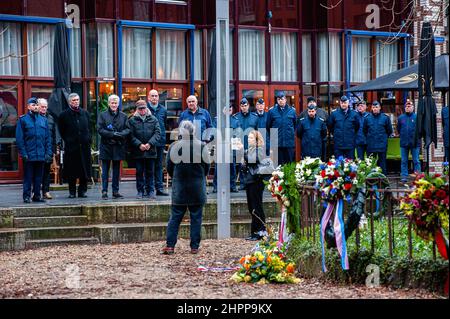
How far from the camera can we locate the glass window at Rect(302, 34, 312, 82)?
94.9ft

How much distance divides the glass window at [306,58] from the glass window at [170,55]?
376 centimetres

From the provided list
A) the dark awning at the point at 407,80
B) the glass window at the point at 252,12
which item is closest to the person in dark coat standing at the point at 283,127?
the dark awning at the point at 407,80

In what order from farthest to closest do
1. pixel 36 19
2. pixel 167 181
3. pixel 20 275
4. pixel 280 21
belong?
pixel 280 21 < pixel 36 19 < pixel 167 181 < pixel 20 275

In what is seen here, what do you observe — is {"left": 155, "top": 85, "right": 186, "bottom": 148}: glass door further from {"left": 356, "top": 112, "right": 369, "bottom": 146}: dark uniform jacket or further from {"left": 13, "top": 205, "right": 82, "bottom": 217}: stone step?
{"left": 13, "top": 205, "right": 82, "bottom": 217}: stone step

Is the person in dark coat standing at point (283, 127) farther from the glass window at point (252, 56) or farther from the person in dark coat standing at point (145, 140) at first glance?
the glass window at point (252, 56)

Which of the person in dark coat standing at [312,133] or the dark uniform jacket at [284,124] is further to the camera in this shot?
the person in dark coat standing at [312,133]

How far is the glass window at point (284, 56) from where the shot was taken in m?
28.4

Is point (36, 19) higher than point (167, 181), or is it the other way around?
point (36, 19)

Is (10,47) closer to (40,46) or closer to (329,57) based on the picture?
(40,46)

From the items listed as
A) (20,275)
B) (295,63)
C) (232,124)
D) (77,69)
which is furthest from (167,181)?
(20,275)

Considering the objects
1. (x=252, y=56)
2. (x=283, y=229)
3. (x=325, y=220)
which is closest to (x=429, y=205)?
(x=325, y=220)

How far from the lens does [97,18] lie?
84.2 ft

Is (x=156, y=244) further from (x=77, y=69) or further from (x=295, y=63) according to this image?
(x=295, y=63)

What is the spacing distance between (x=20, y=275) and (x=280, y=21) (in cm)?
1622
